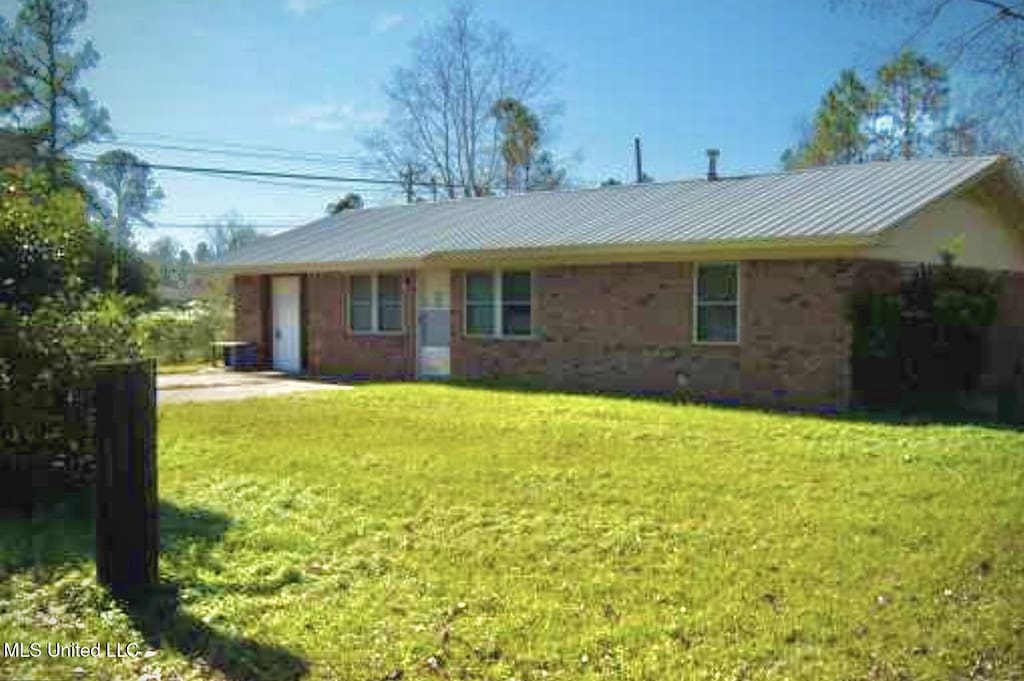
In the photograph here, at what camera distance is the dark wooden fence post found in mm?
5340

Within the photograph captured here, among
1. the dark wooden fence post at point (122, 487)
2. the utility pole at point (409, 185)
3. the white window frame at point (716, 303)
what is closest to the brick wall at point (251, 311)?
the white window frame at point (716, 303)

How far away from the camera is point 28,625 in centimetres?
491

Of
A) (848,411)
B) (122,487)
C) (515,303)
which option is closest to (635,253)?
(515,303)

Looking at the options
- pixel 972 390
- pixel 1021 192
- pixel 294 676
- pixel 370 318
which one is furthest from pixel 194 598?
pixel 1021 192

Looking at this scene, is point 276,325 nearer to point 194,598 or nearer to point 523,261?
point 523,261

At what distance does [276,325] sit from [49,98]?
67.8 feet

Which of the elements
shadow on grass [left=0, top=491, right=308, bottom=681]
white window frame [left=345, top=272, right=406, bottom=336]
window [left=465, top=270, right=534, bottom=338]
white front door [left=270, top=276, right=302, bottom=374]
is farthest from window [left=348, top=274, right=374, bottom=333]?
shadow on grass [left=0, top=491, right=308, bottom=681]

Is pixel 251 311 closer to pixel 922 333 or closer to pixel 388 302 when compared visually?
pixel 388 302

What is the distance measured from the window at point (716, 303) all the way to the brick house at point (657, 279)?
0.08ft

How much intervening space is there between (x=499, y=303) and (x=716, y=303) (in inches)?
185

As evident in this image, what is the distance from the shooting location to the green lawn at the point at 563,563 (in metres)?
4.52

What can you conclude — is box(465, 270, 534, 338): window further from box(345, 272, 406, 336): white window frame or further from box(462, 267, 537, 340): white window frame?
box(345, 272, 406, 336): white window frame

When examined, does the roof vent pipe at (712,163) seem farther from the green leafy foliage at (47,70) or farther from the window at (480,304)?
the green leafy foliage at (47,70)

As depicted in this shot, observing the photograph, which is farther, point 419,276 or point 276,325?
point 276,325
